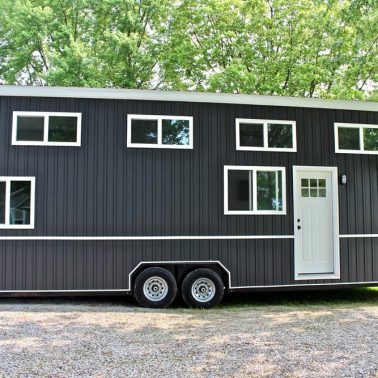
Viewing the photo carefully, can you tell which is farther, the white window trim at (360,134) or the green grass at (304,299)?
the white window trim at (360,134)

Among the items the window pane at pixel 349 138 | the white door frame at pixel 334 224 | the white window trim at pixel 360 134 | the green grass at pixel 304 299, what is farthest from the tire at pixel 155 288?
the window pane at pixel 349 138

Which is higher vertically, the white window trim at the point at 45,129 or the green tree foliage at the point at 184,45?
the green tree foliage at the point at 184,45

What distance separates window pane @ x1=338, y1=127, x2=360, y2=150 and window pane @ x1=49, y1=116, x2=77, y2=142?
463cm

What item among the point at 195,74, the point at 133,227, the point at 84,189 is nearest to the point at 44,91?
the point at 84,189

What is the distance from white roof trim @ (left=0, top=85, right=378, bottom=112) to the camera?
23.3 feet

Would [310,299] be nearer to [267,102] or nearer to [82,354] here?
[267,102]

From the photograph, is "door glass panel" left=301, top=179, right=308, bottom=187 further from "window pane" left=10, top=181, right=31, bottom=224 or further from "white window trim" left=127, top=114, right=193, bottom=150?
"window pane" left=10, top=181, right=31, bottom=224

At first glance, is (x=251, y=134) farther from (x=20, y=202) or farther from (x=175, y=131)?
(x=20, y=202)

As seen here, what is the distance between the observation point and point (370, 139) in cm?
812

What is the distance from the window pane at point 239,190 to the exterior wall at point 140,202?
0.17 metres

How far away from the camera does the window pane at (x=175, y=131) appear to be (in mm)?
7406

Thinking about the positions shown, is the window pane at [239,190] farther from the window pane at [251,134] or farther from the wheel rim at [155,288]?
the wheel rim at [155,288]

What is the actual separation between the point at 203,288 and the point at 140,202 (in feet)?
5.68

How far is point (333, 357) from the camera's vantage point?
449 cm
